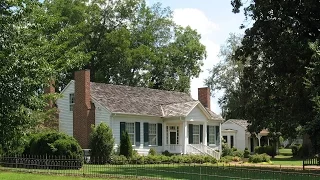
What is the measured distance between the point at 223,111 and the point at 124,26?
25.5 meters

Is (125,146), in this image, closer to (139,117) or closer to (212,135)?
(139,117)

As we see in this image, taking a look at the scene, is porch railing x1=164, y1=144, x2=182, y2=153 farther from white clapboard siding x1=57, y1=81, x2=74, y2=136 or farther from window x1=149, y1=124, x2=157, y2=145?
white clapboard siding x1=57, y1=81, x2=74, y2=136

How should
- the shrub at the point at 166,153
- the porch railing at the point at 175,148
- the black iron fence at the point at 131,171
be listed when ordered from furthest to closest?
the porch railing at the point at 175,148 < the shrub at the point at 166,153 < the black iron fence at the point at 131,171

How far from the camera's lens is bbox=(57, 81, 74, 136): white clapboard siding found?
1533 inches

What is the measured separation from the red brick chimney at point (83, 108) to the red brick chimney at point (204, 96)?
13.8 metres

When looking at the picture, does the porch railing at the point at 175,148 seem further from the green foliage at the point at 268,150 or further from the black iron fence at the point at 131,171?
the green foliage at the point at 268,150

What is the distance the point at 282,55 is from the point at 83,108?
662 inches

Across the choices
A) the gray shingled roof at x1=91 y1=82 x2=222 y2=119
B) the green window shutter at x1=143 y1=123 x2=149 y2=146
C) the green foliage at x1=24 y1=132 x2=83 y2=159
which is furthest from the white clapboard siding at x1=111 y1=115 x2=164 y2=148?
the green foliage at x1=24 y1=132 x2=83 y2=159

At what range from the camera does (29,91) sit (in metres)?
13.1

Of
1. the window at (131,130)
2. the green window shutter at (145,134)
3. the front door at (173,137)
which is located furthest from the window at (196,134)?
the window at (131,130)

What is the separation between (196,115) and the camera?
41.0 meters

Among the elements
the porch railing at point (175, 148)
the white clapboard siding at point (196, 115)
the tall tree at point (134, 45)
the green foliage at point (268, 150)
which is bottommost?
the green foliage at point (268, 150)

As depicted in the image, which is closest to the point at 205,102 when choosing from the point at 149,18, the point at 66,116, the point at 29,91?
the point at 66,116

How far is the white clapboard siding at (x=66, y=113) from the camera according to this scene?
3894 centimetres
